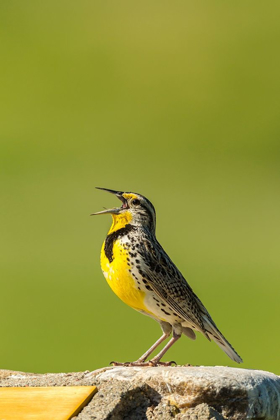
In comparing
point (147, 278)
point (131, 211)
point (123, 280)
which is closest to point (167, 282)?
point (147, 278)

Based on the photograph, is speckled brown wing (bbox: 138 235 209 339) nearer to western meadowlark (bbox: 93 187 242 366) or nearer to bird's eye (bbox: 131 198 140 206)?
western meadowlark (bbox: 93 187 242 366)

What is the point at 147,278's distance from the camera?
3.27 meters

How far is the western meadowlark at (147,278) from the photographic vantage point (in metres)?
3.26

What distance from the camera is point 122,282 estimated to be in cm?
324

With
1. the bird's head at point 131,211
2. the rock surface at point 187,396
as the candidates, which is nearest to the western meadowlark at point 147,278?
the bird's head at point 131,211

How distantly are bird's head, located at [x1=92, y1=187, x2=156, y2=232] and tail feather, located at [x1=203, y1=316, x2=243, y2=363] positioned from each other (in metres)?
0.57

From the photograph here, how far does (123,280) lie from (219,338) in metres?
0.62

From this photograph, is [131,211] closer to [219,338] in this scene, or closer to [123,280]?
[123,280]

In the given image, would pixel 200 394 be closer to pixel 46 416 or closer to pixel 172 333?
pixel 46 416

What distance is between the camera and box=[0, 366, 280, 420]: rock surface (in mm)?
2602

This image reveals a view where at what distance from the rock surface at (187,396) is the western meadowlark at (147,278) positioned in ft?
1.34

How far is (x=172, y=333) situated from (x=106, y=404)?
96 centimetres

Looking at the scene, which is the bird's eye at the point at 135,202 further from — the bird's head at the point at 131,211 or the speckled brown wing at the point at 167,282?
the speckled brown wing at the point at 167,282

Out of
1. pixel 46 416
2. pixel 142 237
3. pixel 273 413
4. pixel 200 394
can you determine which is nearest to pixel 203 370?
pixel 200 394
